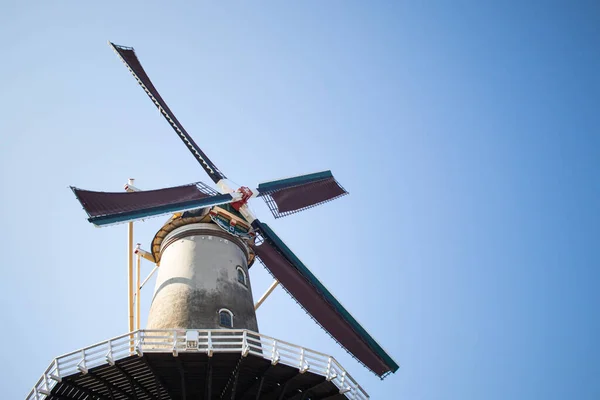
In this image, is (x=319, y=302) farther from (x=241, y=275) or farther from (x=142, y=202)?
(x=142, y=202)

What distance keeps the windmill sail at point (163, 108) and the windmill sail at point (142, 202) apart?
270cm

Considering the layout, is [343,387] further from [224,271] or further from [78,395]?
[78,395]

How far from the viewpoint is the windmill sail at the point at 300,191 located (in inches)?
1061

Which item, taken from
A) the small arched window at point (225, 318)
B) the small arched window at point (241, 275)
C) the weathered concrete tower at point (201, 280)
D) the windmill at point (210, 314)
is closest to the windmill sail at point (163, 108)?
the windmill at point (210, 314)

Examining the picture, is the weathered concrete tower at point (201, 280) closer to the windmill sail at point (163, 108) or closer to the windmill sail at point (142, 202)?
the windmill sail at point (142, 202)

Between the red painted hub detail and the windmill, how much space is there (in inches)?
2.0

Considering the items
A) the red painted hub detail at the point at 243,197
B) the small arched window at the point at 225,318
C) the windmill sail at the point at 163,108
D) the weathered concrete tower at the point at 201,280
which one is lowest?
the small arched window at the point at 225,318

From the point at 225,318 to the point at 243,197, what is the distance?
5.63m

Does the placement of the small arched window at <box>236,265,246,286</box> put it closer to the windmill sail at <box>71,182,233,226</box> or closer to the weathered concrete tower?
the weathered concrete tower

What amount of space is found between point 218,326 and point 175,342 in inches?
100

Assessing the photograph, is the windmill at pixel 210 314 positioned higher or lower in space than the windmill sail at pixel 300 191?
lower

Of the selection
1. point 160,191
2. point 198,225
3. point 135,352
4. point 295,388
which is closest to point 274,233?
point 198,225

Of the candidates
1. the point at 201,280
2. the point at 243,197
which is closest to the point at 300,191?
the point at 243,197

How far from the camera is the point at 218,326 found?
2020 centimetres
